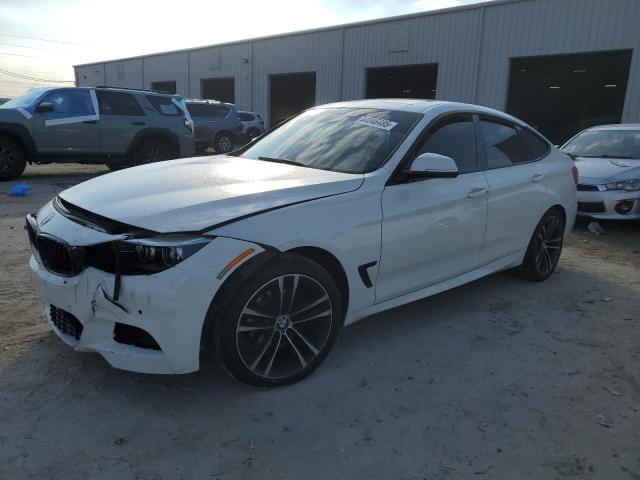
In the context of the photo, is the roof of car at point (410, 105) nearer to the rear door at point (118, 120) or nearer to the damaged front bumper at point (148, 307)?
the damaged front bumper at point (148, 307)

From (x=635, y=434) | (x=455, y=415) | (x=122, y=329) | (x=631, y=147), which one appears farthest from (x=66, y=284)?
(x=631, y=147)

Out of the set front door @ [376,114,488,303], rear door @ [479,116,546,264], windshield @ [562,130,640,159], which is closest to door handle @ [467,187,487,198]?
front door @ [376,114,488,303]

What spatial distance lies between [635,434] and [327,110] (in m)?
3.06

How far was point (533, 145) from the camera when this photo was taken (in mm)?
4941

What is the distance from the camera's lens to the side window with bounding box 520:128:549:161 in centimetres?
484

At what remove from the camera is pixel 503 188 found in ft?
13.9

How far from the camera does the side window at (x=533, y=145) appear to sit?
15.9 ft

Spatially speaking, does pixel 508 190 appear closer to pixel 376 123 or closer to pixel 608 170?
pixel 376 123

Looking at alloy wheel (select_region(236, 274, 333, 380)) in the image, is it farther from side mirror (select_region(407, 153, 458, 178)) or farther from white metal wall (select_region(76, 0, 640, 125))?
white metal wall (select_region(76, 0, 640, 125))

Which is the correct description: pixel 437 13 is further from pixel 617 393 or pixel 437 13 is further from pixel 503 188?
pixel 617 393

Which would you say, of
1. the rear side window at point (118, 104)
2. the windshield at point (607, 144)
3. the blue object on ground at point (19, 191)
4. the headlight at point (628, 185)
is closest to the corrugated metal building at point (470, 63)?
the windshield at point (607, 144)

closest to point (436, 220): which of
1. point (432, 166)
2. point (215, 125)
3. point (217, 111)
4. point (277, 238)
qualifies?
point (432, 166)

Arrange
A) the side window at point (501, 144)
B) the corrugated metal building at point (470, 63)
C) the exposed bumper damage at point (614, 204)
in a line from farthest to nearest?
the corrugated metal building at point (470, 63) < the exposed bumper damage at point (614, 204) < the side window at point (501, 144)

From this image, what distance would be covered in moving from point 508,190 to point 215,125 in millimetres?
15547
